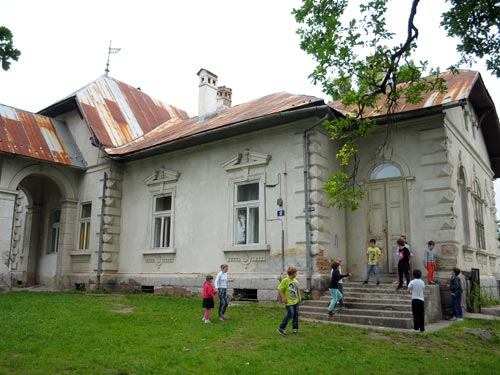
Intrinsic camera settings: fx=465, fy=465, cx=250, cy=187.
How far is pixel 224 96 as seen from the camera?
21.2 metres

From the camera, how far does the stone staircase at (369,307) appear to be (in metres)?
9.91

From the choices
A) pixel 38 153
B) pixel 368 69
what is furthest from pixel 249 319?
pixel 38 153

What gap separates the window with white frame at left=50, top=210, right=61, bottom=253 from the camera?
804 inches

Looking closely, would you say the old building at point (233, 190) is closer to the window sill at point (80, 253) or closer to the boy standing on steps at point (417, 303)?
the window sill at point (80, 253)

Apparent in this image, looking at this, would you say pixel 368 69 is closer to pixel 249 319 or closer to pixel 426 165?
pixel 426 165

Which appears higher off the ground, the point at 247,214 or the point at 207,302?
the point at 247,214

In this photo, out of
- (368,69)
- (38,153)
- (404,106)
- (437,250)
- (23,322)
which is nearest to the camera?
(368,69)

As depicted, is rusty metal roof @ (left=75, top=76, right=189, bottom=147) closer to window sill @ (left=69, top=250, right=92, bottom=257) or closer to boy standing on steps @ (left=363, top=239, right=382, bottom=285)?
window sill @ (left=69, top=250, right=92, bottom=257)

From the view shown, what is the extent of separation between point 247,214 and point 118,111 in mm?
9278

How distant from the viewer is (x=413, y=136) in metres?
13.0

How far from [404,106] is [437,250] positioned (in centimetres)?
400

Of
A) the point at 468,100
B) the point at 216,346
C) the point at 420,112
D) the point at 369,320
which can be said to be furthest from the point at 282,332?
the point at 468,100

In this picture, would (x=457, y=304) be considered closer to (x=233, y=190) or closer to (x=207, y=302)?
(x=207, y=302)

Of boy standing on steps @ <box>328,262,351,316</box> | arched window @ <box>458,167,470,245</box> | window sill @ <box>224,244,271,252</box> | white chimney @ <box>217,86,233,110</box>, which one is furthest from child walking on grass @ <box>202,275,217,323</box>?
white chimney @ <box>217,86,233,110</box>
